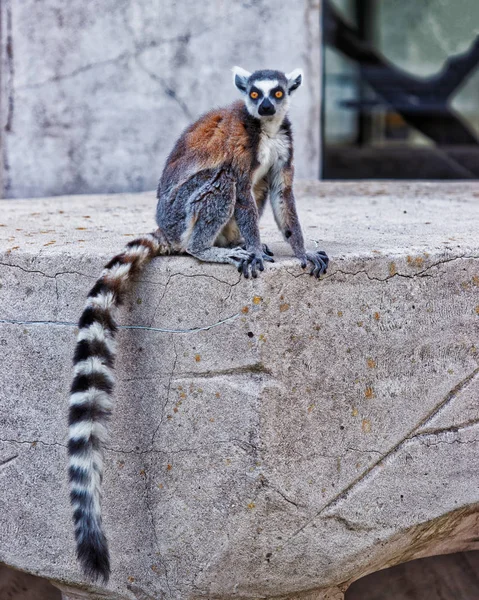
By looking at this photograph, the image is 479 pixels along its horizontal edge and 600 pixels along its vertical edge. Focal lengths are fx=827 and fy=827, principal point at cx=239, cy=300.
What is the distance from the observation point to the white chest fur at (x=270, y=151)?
102 inches

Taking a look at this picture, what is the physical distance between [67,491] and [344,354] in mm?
1023

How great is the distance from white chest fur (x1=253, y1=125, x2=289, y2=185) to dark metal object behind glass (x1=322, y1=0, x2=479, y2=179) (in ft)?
9.63

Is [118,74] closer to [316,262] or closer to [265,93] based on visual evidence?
[265,93]

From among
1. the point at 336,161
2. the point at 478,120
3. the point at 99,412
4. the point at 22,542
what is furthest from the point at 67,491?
the point at 478,120

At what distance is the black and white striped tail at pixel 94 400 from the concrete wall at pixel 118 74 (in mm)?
2525

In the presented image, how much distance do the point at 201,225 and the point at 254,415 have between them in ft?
1.99

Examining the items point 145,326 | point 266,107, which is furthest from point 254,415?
point 266,107

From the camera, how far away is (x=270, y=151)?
8.55 feet

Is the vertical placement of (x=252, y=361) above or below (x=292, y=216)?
below

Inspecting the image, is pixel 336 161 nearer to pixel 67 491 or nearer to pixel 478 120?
pixel 478 120

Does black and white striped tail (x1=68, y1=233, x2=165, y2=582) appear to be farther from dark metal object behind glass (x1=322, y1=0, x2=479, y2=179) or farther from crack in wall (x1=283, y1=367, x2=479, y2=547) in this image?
dark metal object behind glass (x1=322, y1=0, x2=479, y2=179)

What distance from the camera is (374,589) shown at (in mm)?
3871

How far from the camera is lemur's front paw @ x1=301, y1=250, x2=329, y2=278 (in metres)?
2.49

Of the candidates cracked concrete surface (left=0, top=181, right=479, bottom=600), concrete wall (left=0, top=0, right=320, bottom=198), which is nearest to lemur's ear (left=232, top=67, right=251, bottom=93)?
cracked concrete surface (left=0, top=181, right=479, bottom=600)
